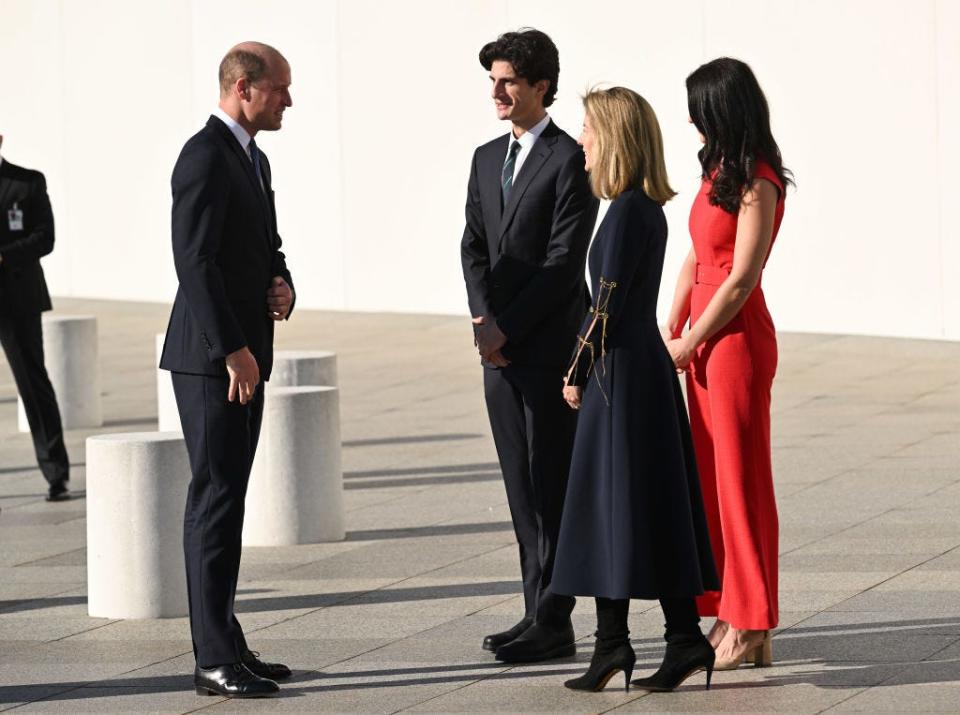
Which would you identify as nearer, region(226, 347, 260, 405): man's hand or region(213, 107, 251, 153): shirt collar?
region(226, 347, 260, 405): man's hand

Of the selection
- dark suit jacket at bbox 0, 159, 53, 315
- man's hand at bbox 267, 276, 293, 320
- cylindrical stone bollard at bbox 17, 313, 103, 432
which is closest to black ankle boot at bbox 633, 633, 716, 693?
man's hand at bbox 267, 276, 293, 320

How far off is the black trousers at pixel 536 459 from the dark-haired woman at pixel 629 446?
0.61 metres

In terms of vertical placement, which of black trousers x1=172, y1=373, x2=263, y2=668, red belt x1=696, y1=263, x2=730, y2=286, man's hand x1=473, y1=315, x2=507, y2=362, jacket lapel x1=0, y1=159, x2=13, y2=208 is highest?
jacket lapel x1=0, y1=159, x2=13, y2=208

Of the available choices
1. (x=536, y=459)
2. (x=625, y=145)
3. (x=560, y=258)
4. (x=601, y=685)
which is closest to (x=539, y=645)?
(x=601, y=685)

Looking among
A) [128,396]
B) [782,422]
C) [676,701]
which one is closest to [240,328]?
[676,701]

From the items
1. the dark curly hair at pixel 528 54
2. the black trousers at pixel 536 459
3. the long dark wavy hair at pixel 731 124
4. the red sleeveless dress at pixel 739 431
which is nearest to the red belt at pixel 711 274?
the red sleeveless dress at pixel 739 431

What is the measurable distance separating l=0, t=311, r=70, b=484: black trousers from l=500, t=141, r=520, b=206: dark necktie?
178 inches

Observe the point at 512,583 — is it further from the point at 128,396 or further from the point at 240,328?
the point at 128,396

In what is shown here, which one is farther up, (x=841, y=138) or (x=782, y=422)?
(x=841, y=138)

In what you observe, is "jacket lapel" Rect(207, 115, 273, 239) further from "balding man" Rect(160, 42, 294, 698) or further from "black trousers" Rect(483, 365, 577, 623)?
"black trousers" Rect(483, 365, 577, 623)

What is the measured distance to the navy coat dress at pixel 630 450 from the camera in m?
5.91

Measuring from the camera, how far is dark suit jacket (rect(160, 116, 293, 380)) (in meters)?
6.02

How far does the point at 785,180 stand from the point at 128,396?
10024 millimetres

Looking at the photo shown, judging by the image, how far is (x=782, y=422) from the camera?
41.7ft
